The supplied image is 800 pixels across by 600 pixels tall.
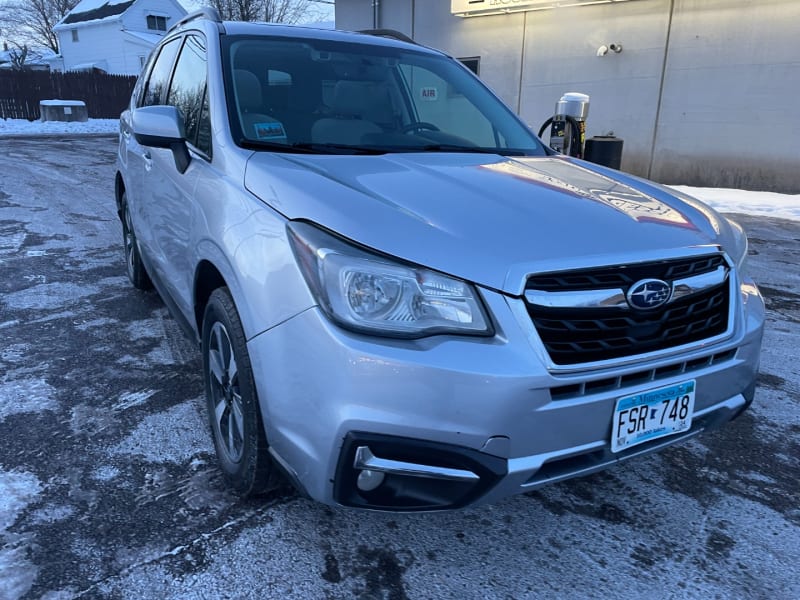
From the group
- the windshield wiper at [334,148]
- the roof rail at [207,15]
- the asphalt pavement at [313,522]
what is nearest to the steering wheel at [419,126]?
the windshield wiper at [334,148]

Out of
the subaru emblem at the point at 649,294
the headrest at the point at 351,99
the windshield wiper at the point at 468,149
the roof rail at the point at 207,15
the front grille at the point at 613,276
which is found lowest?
the subaru emblem at the point at 649,294

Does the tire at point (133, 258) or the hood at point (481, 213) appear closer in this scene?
the hood at point (481, 213)

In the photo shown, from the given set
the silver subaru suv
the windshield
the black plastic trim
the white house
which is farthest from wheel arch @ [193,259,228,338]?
the white house

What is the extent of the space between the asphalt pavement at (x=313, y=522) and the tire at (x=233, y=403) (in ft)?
0.60

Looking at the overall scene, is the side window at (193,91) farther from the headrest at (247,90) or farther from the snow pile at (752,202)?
the snow pile at (752,202)

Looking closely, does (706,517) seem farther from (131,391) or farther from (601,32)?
(601,32)

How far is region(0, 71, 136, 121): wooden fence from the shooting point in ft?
83.0

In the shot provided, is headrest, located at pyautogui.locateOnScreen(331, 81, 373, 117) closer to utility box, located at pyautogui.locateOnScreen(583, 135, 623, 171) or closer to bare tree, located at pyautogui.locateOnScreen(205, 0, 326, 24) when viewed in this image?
utility box, located at pyautogui.locateOnScreen(583, 135, 623, 171)

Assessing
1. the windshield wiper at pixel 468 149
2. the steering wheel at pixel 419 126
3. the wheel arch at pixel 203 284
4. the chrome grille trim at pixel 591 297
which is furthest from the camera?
the steering wheel at pixel 419 126

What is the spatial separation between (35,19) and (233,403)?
61274 mm

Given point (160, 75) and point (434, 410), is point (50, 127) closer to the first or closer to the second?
point (160, 75)

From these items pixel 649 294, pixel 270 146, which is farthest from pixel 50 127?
pixel 649 294

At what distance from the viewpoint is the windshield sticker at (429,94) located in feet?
11.0

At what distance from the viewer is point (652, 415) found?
1.90 m
